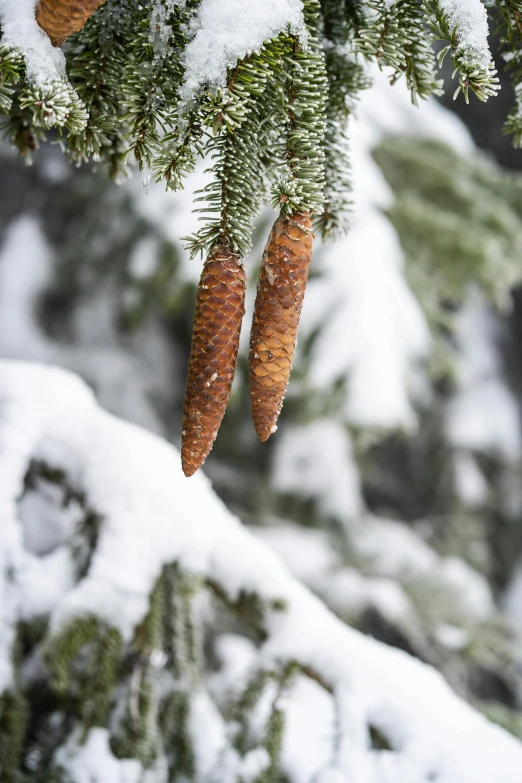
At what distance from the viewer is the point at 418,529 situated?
4.16 meters

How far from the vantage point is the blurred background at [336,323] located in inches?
88.4

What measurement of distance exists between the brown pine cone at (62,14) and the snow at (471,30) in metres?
0.32

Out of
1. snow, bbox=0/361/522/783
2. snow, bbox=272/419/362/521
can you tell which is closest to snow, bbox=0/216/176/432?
snow, bbox=272/419/362/521

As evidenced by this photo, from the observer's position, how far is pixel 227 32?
2.00 feet

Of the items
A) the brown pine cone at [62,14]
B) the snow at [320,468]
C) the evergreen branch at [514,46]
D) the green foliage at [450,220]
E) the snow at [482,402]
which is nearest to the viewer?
the brown pine cone at [62,14]

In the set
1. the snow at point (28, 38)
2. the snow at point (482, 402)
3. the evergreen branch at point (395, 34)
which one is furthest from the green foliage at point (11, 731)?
the snow at point (482, 402)

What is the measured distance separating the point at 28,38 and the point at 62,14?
0.17 feet

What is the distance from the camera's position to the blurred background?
224 centimetres

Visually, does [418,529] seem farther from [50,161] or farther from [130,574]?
[130,574]

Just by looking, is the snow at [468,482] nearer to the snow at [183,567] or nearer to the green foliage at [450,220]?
the green foliage at [450,220]

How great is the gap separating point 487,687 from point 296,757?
362cm

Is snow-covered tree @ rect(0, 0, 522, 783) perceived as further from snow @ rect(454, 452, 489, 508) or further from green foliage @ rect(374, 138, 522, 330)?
snow @ rect(454, 452, 489, 508)

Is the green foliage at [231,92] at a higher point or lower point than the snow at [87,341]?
higher

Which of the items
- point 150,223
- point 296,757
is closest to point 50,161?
point 150,223
